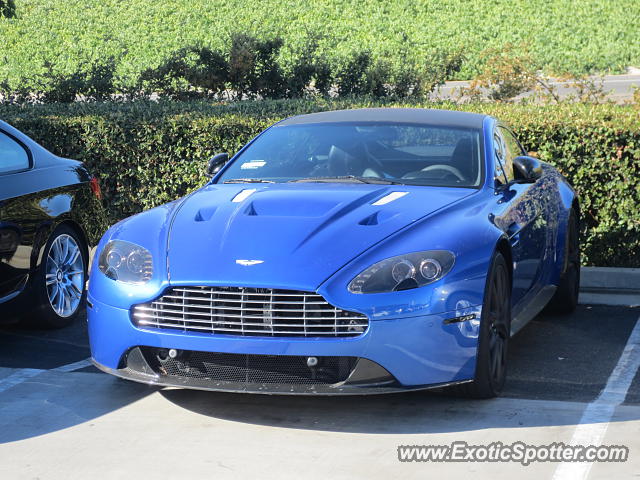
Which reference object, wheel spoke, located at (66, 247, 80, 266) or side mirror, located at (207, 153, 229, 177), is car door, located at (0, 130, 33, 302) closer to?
wheel spoke, located at (66, 247, 80, 266)

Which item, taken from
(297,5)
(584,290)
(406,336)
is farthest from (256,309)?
(297,5)

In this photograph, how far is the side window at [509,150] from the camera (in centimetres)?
652

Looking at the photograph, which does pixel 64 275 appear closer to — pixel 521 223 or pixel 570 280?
pixel 521 223

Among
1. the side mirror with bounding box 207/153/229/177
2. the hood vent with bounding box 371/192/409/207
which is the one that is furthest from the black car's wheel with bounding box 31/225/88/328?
the hood vent with bounding box 371/192/409/207

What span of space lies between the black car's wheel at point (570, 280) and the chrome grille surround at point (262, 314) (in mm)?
2913

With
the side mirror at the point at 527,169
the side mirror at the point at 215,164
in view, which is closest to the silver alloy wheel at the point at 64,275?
the side mirror at the point at 215,164

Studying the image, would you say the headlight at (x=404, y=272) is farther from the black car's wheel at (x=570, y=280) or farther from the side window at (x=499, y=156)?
the black car's wheel at (x=570, y=280)

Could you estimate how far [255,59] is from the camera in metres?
15.9

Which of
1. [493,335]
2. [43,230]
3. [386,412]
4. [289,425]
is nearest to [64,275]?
[43,230]

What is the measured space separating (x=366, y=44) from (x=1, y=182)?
2919 centimetres

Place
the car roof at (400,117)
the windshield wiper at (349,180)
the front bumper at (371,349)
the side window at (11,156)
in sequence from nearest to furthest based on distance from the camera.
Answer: the front bumper at (371,349) < the windshield wiper at (349,180) < the car roof at (400,117) < the side window at (11,156)

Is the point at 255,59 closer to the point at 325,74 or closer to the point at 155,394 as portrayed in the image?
the point at 325,74

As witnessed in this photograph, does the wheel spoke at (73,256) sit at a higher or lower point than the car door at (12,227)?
lower

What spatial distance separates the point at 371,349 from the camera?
15.4ft
